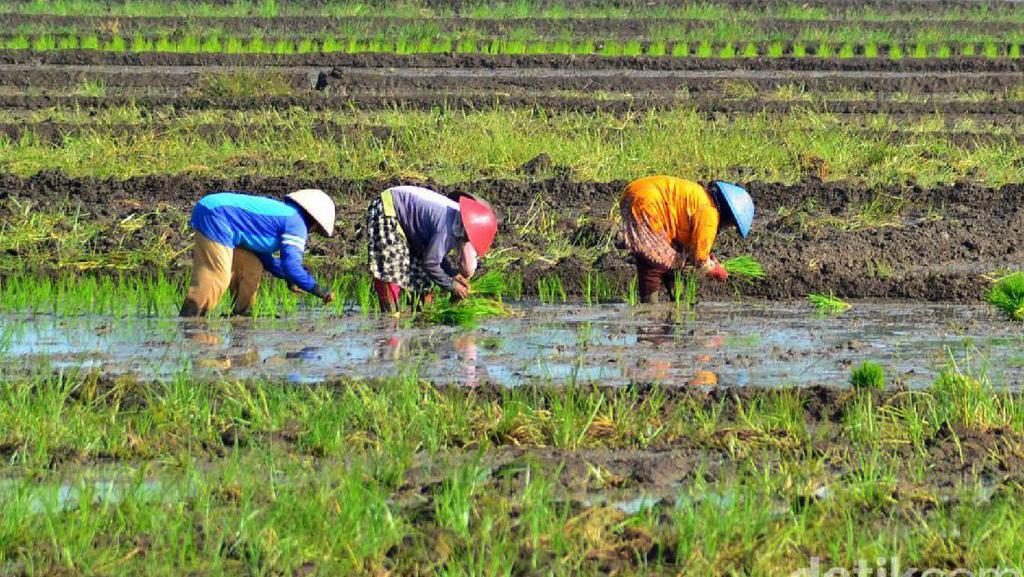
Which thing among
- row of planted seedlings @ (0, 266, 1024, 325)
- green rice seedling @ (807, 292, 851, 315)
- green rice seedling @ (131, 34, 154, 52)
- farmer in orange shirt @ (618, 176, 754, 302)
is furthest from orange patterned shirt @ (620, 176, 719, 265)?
green rice seedling @ (131, 34, 154, 52)

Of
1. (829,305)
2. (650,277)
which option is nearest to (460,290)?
(650,277)

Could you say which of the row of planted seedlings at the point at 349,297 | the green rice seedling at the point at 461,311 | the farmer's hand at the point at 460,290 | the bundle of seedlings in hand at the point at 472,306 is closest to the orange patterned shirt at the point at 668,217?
the row of planted seedlings at the point at 349,297

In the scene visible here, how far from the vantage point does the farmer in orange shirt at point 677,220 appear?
28.5ft

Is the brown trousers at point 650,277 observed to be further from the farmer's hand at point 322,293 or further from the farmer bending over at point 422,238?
the farmer's hand at point 322,293

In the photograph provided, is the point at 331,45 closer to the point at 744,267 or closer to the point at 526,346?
the point at 744,267

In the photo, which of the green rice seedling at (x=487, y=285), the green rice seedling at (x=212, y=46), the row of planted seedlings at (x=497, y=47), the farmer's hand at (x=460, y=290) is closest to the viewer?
the farmer's hand at (x=460, y=290)

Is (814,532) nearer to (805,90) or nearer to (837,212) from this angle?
(837,212)

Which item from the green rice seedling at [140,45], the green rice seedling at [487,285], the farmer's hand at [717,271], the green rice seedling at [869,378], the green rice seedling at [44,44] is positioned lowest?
the green rice seedling at [44,44]

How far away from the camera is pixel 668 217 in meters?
8.89

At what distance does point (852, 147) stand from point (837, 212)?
87.6 inches

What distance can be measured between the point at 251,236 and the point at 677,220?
2375mm

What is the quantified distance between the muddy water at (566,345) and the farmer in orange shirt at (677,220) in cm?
29

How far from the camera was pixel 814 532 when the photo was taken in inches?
191

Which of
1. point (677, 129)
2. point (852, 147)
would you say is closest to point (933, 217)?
point (852, 147)
